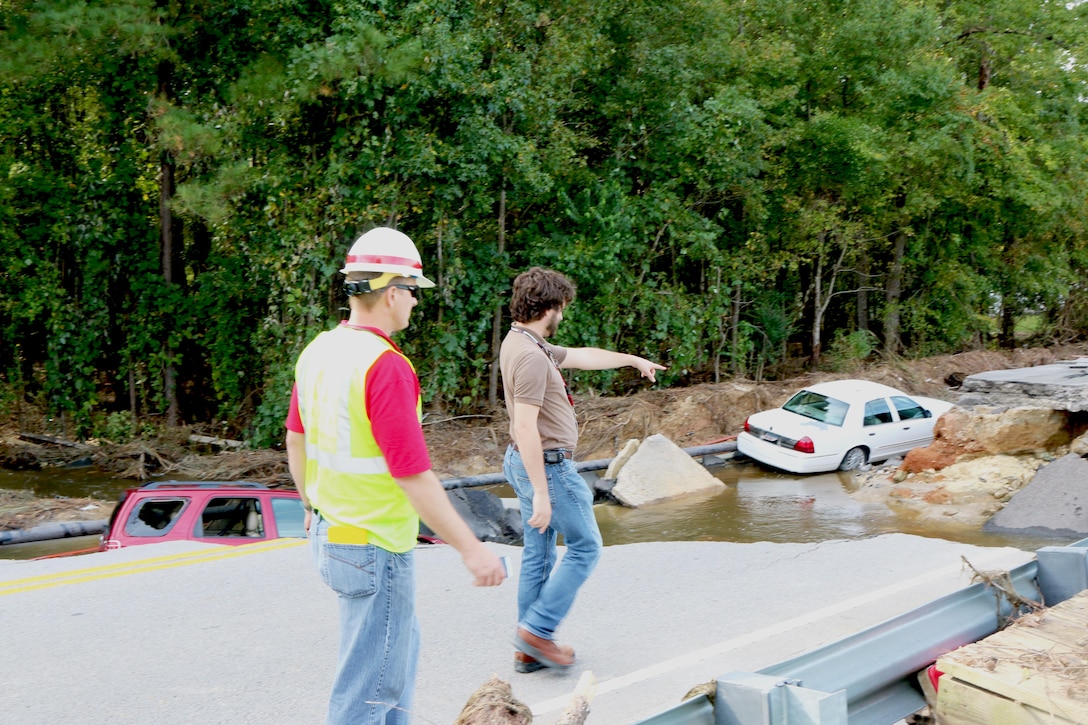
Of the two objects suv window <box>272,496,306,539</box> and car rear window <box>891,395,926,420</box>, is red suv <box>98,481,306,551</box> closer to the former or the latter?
suv window <box>272,496,306,539</box>

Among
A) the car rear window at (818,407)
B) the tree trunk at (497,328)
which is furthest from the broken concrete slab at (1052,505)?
the tree trunk at (497,328)

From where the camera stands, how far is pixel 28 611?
5.84 meters

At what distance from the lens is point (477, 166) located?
57.3 feet

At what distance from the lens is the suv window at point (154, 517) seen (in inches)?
349

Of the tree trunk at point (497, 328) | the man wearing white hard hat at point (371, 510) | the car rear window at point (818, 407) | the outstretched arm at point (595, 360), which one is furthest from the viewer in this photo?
the tree trunk at point (497, 328)

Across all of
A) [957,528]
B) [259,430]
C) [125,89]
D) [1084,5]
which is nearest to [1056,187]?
[1084,5]

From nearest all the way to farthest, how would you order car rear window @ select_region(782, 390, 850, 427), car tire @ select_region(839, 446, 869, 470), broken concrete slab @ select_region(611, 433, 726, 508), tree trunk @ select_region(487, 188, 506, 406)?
broken concrete slab @ select_region(611, 433, 726, 508) → car tire @ select_region(839, 446, 869, 470) → car rear window @ select_region(782, 390, 850, 427) → tree trunk @ select_region(487, 188, 506, 406)

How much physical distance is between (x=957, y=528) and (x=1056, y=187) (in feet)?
54.8

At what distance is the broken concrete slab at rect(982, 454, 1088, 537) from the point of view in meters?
10.8

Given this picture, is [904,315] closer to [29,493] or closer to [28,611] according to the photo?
[29,493]

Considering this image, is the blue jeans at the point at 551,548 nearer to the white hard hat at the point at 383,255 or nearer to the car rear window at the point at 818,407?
the white hard hat at the point at 383,255

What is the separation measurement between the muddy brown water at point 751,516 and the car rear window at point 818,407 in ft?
3.20

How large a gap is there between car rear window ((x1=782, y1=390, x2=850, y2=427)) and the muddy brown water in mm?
976

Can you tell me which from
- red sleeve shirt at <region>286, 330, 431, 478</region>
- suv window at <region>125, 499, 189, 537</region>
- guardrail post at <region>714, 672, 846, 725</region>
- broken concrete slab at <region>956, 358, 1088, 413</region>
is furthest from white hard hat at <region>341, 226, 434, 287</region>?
broken concrete slab at <region>956, 358, 1088, 413</region>
